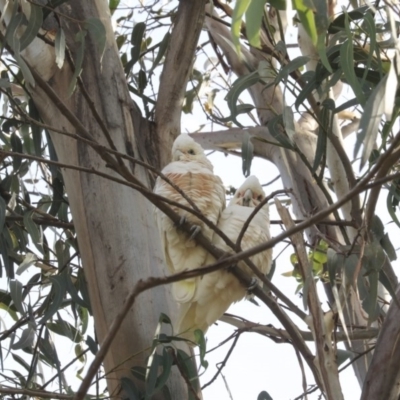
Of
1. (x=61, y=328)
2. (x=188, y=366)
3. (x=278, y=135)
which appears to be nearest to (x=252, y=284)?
(x=188, y=366)

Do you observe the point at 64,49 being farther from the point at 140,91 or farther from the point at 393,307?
the point at 393,307

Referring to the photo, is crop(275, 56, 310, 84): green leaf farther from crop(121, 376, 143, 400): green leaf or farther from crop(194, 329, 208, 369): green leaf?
crop(121, 376, 143, 400): green leaf

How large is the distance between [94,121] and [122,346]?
55 centimetres

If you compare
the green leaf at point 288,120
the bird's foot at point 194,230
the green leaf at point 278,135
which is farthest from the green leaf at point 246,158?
the green leaf at point 288,120

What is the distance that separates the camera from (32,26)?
1676mm

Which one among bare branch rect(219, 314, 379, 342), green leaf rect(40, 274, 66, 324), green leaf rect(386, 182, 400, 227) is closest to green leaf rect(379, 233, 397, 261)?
green leaf rect(386, 182, 400, 227)

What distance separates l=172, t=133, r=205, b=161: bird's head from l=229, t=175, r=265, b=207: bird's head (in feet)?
0.48

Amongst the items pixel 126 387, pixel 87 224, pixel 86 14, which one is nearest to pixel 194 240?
pixel 87 224

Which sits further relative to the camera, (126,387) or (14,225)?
(14,225)

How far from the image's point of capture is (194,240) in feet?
6.03

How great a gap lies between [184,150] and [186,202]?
20 cm

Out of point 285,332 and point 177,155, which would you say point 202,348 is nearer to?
point 285,332

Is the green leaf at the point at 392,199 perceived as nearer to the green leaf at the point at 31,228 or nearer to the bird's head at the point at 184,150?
the bird's head at the point at 184,150

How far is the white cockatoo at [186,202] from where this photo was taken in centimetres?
188
